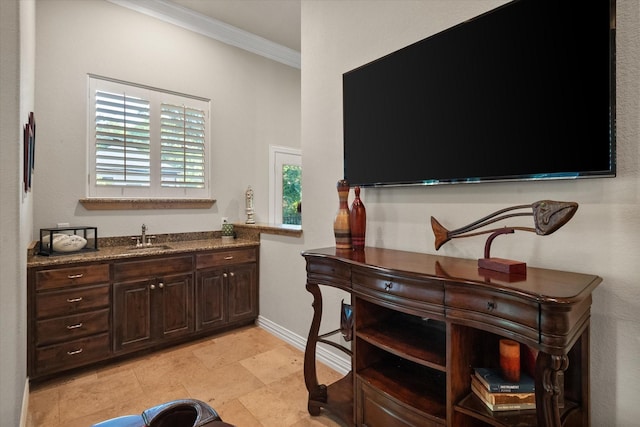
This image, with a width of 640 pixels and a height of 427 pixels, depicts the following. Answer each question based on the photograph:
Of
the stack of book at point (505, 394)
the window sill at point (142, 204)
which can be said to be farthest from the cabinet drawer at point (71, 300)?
the stack of book at point (505, 394)

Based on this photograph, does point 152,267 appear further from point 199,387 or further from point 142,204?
point 199,387

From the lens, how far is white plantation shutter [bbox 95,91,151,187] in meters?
3.03

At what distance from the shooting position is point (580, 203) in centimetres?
135

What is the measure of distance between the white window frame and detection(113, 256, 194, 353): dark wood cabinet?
166 cm

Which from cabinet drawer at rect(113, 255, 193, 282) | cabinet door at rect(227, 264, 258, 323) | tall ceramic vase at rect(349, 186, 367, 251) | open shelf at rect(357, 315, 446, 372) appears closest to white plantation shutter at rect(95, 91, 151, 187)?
cabinet drawer at rect(113, 255, 193, 282)

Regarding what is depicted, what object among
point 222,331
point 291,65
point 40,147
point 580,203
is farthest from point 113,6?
point 580,203

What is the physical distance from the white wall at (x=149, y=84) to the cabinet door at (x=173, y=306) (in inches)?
30.1

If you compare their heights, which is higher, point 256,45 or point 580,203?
point 256,45

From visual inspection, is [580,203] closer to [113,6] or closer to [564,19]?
[564,19]

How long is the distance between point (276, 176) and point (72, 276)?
2620 mm

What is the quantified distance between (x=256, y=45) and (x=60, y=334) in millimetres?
3726

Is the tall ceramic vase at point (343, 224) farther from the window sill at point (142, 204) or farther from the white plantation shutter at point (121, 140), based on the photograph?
the white plantation shutter at point (121, 140)

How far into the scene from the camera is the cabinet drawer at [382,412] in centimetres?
143

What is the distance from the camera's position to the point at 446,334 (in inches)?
52.9
